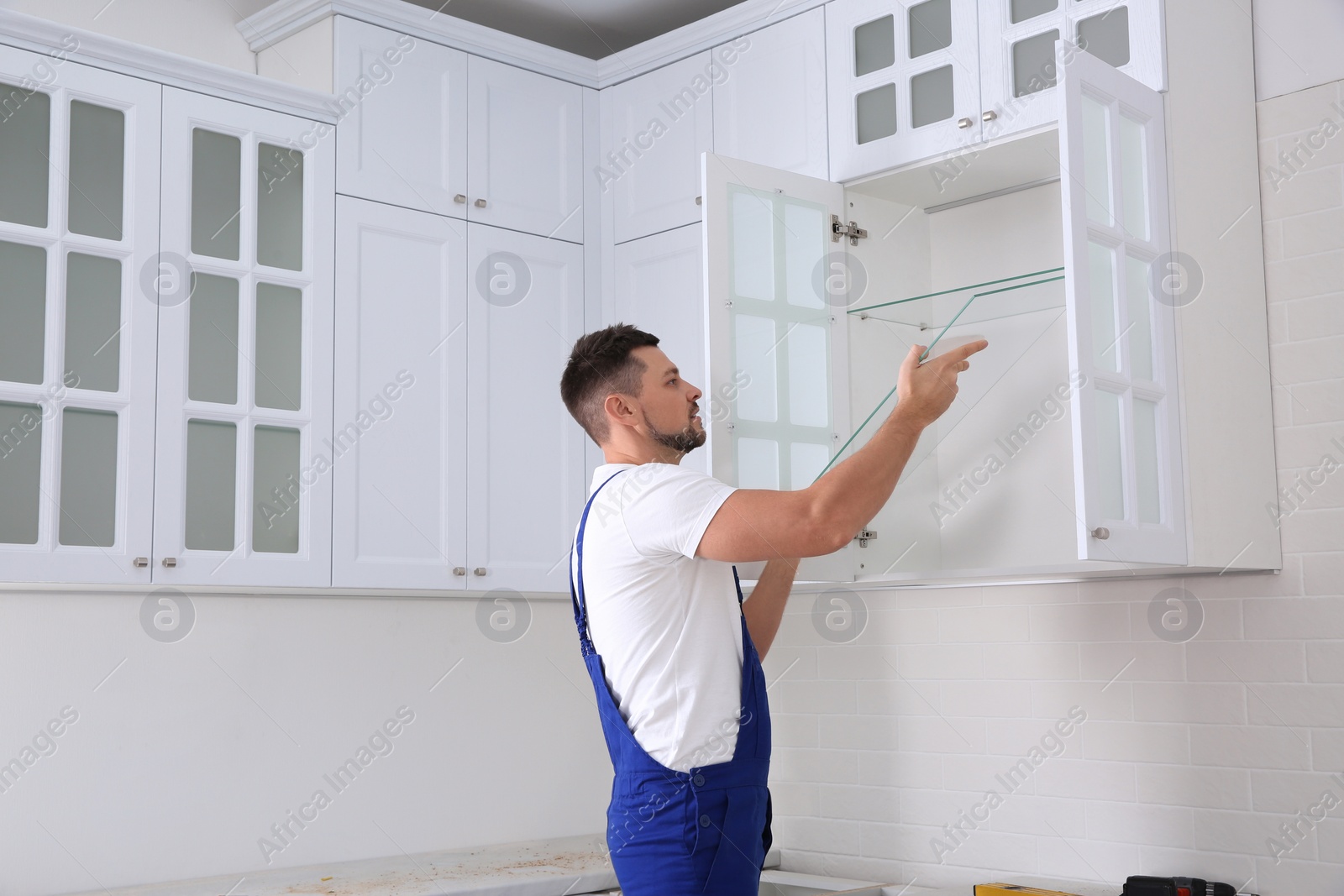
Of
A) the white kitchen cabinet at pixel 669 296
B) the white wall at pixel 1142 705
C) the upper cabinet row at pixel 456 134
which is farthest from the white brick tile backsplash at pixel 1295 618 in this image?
the upper cabinet row at pixel 456 134

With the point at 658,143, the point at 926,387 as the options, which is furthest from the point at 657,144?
the point at 926,387

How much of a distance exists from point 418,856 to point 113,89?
5.94ft

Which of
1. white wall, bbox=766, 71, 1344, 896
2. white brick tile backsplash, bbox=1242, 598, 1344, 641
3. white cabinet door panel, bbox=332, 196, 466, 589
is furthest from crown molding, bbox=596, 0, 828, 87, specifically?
white brick tile backsplash, bbox=1242, 598, 1344, 641

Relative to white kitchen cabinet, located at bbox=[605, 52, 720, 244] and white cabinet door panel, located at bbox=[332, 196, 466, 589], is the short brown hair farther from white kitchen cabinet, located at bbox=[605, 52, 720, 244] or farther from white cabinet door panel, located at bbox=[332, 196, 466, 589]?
white kitchen cabinet, located at bbox=[605, 52, 720, 244]

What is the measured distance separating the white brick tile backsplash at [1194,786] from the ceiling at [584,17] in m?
2.16

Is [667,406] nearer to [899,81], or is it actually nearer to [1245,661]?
[899,81]

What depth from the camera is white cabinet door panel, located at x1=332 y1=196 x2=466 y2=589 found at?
283 cm

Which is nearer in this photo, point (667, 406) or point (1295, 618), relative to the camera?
point (667, 406)

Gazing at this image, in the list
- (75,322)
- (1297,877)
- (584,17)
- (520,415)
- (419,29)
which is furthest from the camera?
(584,17)

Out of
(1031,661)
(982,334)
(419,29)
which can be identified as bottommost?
(1031,661)

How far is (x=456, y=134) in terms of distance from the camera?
120 inches

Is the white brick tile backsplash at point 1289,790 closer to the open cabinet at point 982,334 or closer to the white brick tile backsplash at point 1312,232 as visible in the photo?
the open cabinet at point 982,334

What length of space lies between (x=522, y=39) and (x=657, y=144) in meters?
0.41

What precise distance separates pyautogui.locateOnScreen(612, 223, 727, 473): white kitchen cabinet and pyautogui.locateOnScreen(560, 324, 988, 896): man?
1.08m
